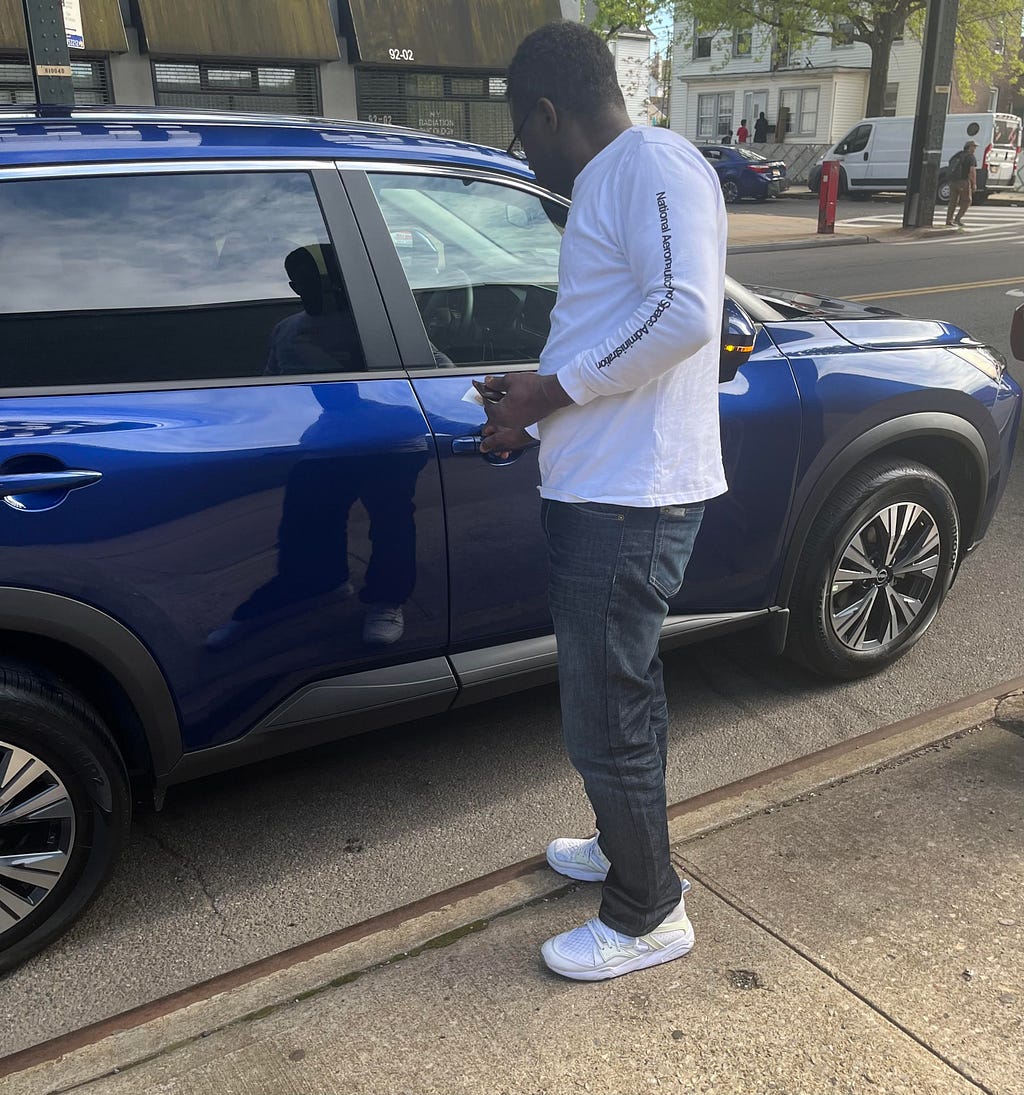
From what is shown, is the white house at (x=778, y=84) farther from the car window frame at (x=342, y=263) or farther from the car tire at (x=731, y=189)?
the car window frame at (x=342, y=263)

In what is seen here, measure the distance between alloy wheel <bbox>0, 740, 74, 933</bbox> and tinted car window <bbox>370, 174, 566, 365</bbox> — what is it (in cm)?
141

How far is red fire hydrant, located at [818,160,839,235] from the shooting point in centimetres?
2023

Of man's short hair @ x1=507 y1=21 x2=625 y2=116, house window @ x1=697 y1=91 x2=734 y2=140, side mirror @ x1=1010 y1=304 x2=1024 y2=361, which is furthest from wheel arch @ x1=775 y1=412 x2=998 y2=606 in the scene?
house window @ x1=697 y1=91 x2=734 y2=140

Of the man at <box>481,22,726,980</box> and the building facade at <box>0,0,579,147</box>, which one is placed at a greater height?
the building facade at <box>0,0,579,147</box>

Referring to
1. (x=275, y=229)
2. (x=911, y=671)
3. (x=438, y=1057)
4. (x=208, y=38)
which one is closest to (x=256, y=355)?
(x=275, y=229)

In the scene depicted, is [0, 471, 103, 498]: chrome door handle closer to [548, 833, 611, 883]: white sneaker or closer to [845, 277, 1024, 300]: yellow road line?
[548, 833, 611, 883]: white sneaker

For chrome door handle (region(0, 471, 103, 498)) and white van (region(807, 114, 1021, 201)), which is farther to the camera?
white van (region(807, 114, 1021, 201))

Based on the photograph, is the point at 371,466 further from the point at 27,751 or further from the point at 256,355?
the point at 27,751

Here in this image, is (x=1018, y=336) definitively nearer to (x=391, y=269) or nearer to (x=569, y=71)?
(x=391, y=269)

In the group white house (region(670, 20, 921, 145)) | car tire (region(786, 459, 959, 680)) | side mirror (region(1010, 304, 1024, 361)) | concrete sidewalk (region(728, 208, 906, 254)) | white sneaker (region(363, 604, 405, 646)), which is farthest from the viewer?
white house (region(670, 20, 921, 145))

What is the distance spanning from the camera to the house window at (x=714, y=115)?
156 feet

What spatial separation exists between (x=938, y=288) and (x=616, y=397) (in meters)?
12.4

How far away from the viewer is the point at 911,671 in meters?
4.02

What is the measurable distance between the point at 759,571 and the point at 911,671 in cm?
99
